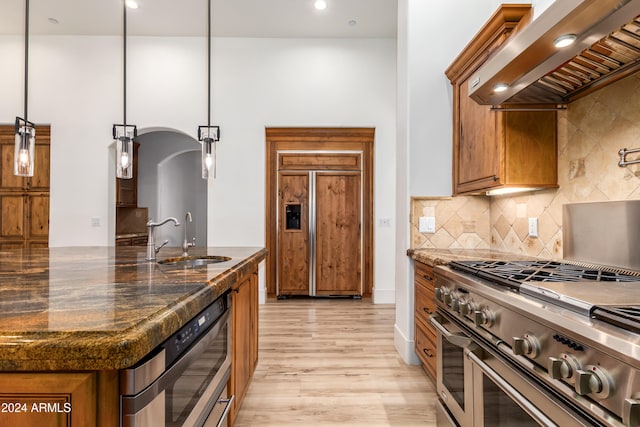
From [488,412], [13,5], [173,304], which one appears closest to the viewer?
[173,304]

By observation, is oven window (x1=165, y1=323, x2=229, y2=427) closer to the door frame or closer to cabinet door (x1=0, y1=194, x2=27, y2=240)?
the door frame

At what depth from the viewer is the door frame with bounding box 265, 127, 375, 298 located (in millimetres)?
5023

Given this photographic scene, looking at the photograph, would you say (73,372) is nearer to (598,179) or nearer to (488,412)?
(488,412)

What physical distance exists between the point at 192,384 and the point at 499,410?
1.04 metres

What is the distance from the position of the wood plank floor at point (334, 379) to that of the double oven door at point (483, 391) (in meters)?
0.45

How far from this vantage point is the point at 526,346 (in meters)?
1.04

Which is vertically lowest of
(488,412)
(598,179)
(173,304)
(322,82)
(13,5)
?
(488,412)

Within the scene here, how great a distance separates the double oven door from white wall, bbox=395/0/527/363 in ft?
3.52

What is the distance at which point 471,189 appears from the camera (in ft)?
8.20

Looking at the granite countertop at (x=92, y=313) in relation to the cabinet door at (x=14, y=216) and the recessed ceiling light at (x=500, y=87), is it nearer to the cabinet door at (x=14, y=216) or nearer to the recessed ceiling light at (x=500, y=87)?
the recessed ceiling light at (x=500, y=87)

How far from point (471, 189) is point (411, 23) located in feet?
4.79

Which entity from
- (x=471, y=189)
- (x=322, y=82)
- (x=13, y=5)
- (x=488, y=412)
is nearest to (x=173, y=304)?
(x=488, y=412)

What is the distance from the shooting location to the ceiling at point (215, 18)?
4.28m

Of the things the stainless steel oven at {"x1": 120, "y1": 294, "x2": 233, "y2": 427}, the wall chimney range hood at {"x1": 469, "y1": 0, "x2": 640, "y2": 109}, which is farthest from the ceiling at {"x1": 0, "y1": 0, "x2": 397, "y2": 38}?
the stainless steel oven at {"x1": 120, "y1": 294, "x2": 233, "y2": 427}
